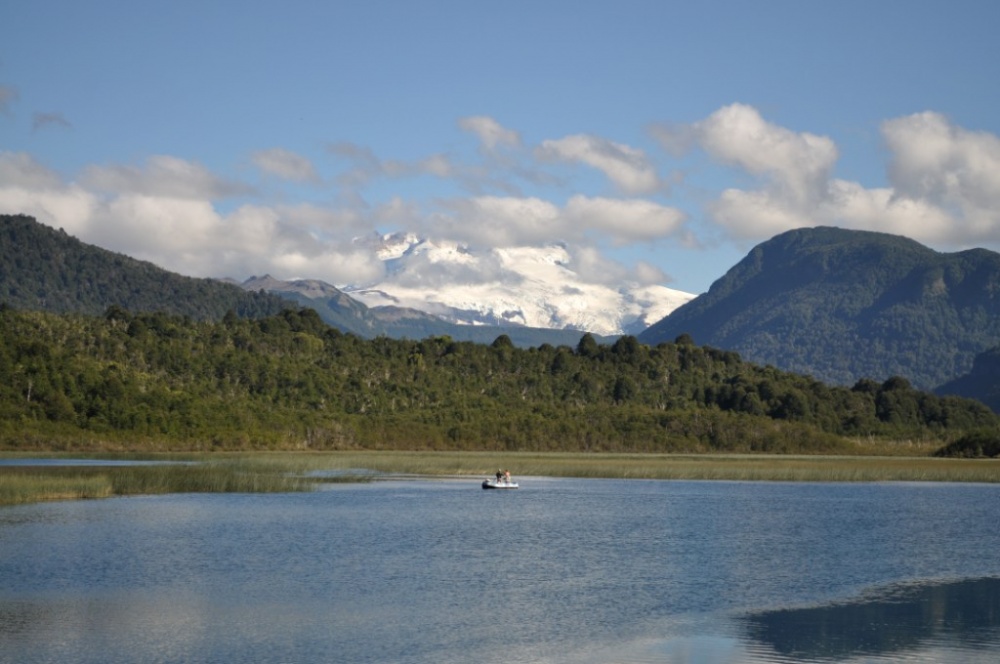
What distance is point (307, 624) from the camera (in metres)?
34.7

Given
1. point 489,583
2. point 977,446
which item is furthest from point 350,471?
point 977,446

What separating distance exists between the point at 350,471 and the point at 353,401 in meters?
59.7

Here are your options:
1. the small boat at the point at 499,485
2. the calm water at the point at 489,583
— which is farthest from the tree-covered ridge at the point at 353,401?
the calm water at the point at 489,583

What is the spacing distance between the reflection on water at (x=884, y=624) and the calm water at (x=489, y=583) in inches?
4.8

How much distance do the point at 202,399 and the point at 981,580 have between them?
11282 cm

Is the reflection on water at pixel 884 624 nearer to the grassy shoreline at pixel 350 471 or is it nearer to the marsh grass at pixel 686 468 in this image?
the grassy shoreline at pixel 350 471

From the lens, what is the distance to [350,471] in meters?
106

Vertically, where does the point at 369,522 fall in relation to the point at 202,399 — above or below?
below

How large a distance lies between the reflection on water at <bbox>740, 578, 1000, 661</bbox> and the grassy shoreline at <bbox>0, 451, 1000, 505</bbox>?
138ft

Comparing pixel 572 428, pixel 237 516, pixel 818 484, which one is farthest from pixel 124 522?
pixel 572 428

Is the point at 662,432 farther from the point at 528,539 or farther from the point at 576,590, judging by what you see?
the point at 576,590

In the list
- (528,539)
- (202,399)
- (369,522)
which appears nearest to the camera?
(528,539)

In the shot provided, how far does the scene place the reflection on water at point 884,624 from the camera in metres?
32.1

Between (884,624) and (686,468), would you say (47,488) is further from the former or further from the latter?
(686,468)
